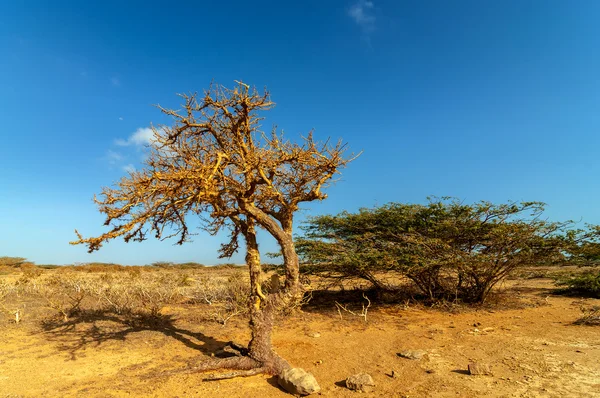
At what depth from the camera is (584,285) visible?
13.3m

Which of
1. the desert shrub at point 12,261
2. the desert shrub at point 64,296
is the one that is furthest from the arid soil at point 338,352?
the desert shrub at point 12,261

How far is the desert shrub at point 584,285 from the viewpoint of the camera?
42.4ft

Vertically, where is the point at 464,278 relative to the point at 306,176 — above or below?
below

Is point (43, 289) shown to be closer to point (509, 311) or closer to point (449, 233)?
point (449, 233)

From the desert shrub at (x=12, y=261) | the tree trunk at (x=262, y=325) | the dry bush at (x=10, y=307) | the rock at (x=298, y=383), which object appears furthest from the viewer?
the desert shrub at (x=12, y=261)

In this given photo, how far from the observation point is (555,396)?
187 inches

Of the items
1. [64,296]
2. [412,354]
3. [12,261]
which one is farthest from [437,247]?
[12,261]

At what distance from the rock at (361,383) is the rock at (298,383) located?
0.49 meters

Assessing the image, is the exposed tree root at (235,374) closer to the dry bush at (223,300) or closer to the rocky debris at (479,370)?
the rocky debris at (479,370)

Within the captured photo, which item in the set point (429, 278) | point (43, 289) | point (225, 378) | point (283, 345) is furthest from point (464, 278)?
point (43, 289)

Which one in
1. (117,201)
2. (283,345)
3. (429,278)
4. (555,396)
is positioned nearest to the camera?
(555,396)

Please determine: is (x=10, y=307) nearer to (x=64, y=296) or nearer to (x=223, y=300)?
(x=64, y=296)

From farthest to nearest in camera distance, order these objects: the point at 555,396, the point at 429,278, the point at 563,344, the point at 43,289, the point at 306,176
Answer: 1. the point at 43,289
2. the point at 429,278
3. the point at 563,344
4. the point at 306,176
5. the point at 555,396

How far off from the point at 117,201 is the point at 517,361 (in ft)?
23.9
